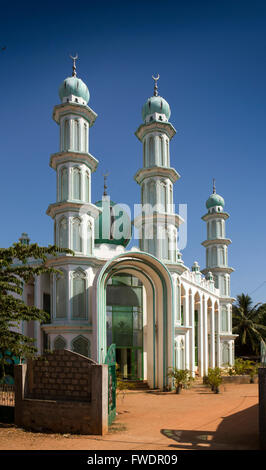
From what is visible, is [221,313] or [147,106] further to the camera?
[221,313]

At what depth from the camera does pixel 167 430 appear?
468 inches

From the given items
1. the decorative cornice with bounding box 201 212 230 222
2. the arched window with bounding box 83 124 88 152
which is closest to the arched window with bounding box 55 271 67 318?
the arched window with bounding box 83 124 88 152

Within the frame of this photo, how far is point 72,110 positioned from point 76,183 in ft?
12.7

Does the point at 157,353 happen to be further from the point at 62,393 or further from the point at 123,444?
the point at 123,444

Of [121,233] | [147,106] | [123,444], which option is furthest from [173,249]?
[123,444]

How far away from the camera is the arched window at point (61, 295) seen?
70.0 feet

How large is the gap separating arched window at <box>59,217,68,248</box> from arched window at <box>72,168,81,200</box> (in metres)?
1.39

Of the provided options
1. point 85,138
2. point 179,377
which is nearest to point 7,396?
point 179,377

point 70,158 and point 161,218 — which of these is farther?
point 161,218

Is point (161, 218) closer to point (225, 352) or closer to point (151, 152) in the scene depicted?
point (151, 152)

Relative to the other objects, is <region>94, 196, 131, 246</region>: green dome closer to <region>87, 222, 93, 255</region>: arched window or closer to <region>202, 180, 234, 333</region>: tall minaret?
<region>87, 222, 93, 255</region>: arched window

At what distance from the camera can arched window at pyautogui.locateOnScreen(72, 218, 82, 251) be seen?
21.9 meters

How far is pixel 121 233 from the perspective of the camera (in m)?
26.9

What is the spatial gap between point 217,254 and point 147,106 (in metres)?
15.2
